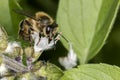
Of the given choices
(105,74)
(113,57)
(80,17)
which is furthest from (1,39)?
(113,57)

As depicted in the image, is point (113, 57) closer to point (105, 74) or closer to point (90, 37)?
point (90, 37)

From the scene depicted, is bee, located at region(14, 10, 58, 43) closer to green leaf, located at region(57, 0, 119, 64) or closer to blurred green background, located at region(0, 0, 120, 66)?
green leaf, located at region(57, 0, 119, 64)

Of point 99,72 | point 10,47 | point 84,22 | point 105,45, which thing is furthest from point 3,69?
point 105,45

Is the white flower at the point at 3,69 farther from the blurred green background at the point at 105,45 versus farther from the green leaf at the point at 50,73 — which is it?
the blurred green background at the point at 105,45

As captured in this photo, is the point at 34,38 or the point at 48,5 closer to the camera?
the point at 34,38

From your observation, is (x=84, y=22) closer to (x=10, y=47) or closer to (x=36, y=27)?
(x=36, y=27)

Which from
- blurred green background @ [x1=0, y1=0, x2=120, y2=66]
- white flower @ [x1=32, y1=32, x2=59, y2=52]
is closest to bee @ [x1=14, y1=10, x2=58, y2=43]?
white flower @ [x1=32, y1=32, x2=59, y2=52]

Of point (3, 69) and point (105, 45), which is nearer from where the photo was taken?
point (3, 69)
